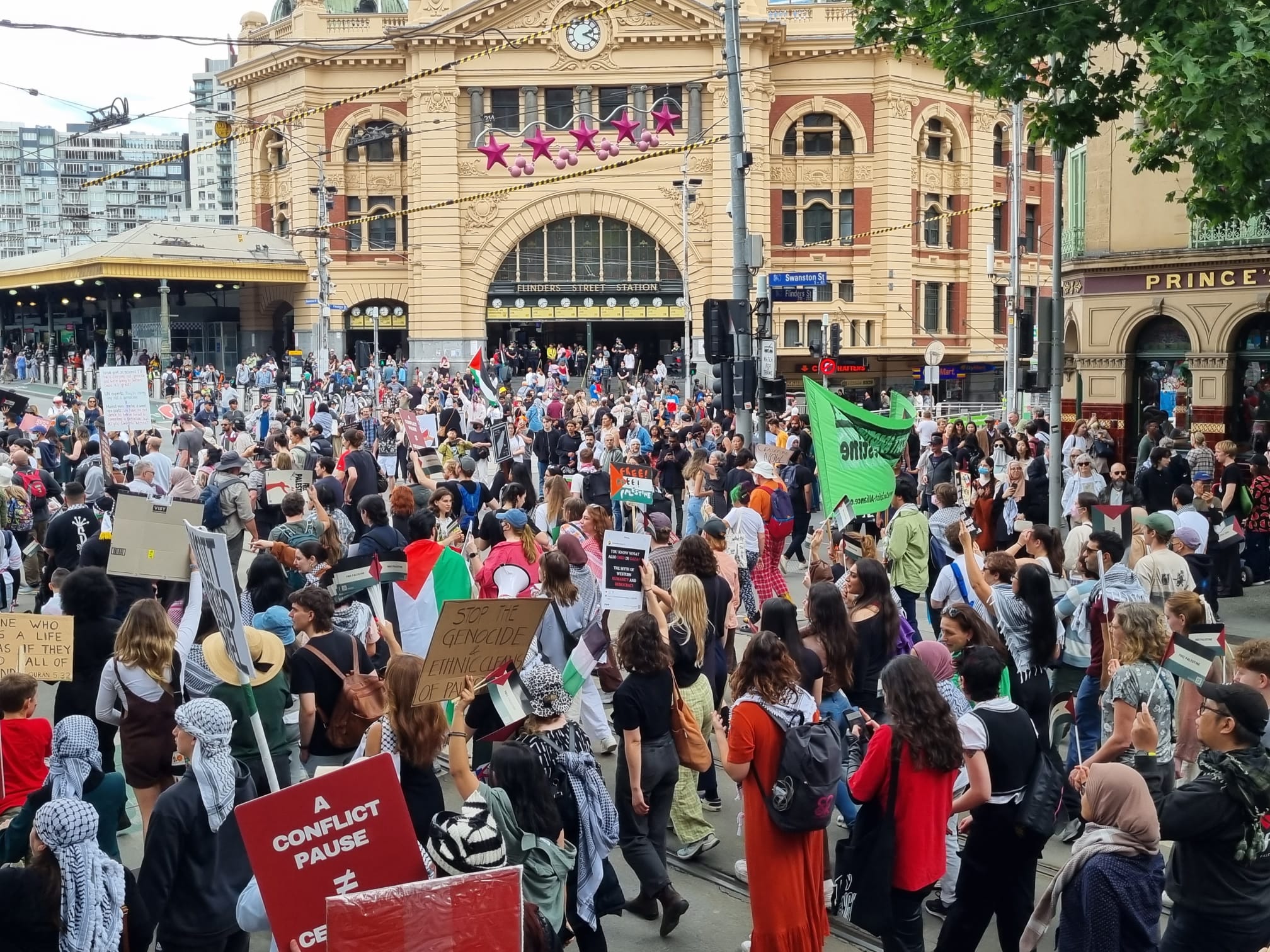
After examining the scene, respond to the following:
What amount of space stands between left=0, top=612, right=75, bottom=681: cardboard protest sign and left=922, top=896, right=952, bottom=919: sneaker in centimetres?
494

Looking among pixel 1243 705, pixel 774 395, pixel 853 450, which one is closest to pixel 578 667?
pixel 1243 705

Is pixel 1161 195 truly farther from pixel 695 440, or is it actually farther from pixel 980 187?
pixel 980 187

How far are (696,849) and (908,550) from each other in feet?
14.9

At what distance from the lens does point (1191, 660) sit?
647cm

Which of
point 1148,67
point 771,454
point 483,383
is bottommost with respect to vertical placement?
point 771,454

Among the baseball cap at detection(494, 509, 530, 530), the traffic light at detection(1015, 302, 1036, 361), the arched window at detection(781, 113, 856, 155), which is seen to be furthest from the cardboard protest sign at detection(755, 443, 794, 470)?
the arched window at detection(781, 113, 856, 155)

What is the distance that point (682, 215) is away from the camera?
52094 mm

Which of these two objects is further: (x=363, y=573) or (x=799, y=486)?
(x=799, y=486)

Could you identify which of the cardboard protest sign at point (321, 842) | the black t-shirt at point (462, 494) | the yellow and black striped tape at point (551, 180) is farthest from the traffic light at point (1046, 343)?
the cardboard protest sign at point (321, 842)

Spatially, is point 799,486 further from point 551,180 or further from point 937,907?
point 551,180

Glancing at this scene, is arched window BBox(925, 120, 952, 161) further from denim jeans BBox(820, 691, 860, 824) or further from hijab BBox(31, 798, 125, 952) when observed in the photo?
hijab BBox(31, 798, 125, 952)

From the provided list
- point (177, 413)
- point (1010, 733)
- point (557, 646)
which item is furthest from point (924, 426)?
point (1010, 733)

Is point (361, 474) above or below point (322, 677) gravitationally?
above

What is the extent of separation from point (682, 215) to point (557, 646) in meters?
44.7
